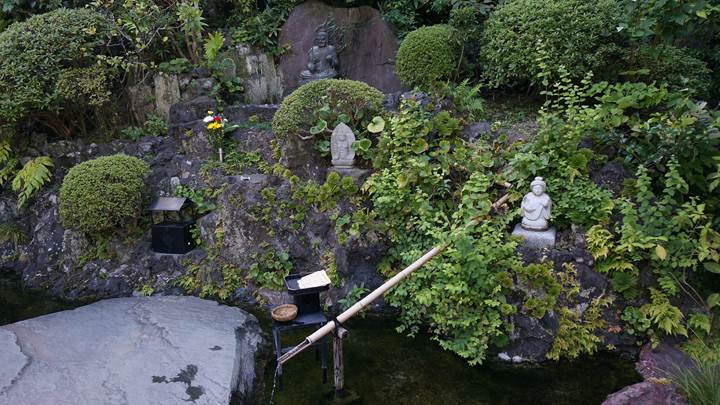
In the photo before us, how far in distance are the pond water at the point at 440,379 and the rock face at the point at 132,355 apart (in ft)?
1.87

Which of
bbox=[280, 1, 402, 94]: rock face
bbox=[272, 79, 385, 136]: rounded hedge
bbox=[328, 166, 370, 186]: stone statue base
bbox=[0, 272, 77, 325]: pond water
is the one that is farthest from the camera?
bbox=[280, 1, 402, 94]: rock face

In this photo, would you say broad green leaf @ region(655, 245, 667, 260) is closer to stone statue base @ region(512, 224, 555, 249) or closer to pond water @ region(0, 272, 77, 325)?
stone statue base @ region(512, 224, 555, 249)

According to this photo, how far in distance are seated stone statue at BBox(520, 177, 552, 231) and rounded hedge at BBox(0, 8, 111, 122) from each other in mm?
7821

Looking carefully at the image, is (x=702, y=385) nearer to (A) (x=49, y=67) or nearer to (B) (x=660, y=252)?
(B) (x=660, y=252)

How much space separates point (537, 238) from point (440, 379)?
7.01 feet

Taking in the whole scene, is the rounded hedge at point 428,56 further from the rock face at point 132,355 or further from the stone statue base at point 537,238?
the rock face at point 132,355

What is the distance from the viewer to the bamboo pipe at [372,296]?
4871 mm

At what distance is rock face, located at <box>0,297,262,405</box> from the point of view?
487cm

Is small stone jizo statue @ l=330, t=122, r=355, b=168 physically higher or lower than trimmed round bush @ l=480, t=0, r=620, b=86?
lower

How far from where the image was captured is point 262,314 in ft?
23.7

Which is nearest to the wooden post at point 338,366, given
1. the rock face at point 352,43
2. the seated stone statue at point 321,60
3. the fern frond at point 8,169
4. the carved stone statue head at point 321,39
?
the seated stone statue at point 321,60

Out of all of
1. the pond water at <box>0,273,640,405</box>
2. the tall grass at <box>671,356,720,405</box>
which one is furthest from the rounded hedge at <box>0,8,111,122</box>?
the tall grass at <box>671,356,720,405</box>

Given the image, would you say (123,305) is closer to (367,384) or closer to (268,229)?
(268,229)

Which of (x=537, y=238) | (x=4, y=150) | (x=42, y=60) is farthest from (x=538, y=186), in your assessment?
(x=4, y=150)
